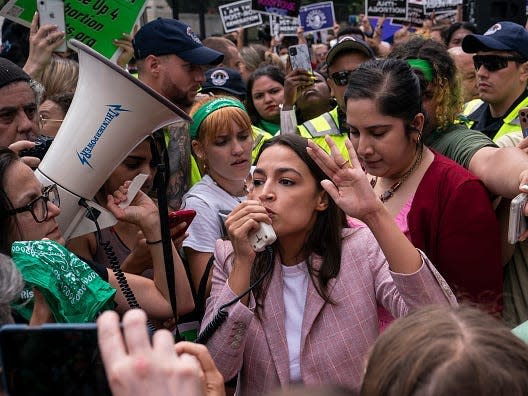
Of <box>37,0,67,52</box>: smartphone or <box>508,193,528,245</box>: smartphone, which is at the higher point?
<box>37,0,67,52</box>: smartphone

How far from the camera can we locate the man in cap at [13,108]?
350cm

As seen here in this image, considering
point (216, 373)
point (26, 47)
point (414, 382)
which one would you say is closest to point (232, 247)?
point (216, 373)

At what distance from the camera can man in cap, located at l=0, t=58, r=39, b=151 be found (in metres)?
3.50

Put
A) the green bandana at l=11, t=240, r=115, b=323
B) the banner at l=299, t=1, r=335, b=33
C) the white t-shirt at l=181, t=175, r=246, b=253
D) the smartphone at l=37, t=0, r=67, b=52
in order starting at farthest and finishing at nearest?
the banner at l=299, t=1, r=335, b=33 → the smartphone at l=37, t=0, r=67, b=52 → the white t-shirt at l=181, t=175, r=246, b=253 → the green bandana at l=11, t=240, r=115, b=323

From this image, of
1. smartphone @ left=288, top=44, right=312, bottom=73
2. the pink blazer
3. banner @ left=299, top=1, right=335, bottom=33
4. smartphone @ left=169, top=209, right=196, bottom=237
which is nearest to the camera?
the pink blazer

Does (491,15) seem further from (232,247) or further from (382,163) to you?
(232,247)

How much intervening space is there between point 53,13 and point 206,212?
5.44ft

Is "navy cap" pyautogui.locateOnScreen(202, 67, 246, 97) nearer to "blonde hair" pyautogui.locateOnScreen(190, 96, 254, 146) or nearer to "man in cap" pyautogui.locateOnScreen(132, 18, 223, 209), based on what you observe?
"man in cap" pyautogui.locateOnScreen(132, 18, 223, 209)

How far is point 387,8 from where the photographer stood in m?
10.8

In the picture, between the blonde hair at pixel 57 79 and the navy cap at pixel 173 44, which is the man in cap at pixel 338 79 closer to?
the navy cap at pixel 173 44

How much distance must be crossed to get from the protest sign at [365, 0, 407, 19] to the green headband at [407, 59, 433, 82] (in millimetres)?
7521

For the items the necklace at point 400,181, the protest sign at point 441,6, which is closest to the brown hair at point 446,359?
the necklace at point 400,181

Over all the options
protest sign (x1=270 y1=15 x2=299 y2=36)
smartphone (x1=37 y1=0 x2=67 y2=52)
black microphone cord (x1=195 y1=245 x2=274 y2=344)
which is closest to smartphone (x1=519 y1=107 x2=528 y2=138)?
black microphone cord (x1=195 y1=245 x2=274 y2=344)

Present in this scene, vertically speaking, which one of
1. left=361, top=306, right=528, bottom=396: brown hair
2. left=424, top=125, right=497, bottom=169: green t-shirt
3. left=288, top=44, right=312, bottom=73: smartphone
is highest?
left=361, top=306, right=528, bottom=396: brown hair
